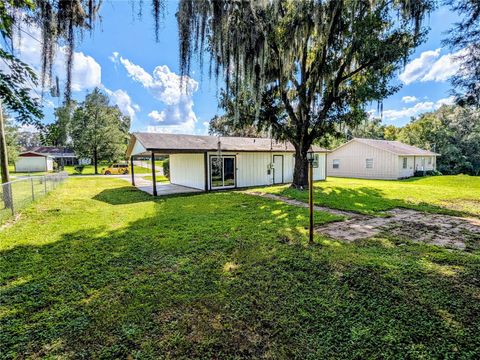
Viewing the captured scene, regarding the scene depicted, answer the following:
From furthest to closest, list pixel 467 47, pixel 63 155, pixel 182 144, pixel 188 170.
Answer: pixel 63 155 → pixel 188 170 → pixel 182 144 → pixel 467 47

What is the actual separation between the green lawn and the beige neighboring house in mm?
17049

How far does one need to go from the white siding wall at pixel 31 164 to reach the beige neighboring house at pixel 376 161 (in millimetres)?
35799

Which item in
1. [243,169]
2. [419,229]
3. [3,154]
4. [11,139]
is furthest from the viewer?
[11,139]

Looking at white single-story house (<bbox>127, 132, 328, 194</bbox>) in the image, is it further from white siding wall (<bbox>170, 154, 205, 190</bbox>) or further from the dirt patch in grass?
the dirt patch in grass

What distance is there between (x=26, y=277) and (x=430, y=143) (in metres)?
33.8

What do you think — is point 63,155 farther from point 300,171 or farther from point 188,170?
point 300,171

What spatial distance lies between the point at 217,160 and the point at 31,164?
32.2m

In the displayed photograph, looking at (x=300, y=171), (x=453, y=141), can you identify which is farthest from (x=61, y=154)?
(x=453, y=141)

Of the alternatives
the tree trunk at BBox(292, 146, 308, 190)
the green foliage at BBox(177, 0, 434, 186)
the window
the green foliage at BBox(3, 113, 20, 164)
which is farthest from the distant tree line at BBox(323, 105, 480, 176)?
the green foliage at BBox(3, 113, 20, 164)

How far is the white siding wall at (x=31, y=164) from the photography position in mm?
30533

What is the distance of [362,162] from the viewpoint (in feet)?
68.5

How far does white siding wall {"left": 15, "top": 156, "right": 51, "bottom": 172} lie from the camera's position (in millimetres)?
30533

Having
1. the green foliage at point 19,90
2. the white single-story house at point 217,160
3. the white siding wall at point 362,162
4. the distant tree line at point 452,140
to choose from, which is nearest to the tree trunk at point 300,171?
the white single-story house at point 217,160

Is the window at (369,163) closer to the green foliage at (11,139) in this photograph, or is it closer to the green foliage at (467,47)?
the green foliage at (467,47)
